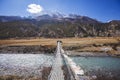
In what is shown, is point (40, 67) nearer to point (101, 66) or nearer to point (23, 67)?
point (23, 67)

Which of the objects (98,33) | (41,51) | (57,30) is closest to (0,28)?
(57,30)

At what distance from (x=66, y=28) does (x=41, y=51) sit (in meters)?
128

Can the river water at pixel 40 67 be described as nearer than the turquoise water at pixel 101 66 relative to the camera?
Yes

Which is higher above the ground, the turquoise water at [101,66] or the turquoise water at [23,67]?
the turquoise water at [23,67]

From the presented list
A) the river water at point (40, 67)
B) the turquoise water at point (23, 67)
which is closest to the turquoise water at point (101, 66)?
the river water at point (40, 67)

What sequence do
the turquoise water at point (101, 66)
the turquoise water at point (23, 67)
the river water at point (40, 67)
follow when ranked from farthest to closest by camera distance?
the turquoise water at point (101, 66) < the river water at point (40, 67) < the turquoise water at point (23, 67)

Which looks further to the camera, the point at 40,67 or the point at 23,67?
the point at 23,67

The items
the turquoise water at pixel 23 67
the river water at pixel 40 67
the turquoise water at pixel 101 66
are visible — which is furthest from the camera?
the turquoise water at pixel 101 66

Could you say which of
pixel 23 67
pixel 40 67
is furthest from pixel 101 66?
pixel 23 67

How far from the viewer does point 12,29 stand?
181000 mm

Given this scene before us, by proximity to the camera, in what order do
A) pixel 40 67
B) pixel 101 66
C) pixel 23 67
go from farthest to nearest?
pixel 101 66, pixel 23 67, pixel 40 67

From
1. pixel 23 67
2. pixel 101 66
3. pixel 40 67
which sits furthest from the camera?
pixel 101 66

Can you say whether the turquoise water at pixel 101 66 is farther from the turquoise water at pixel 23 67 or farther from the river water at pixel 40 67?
the turquoise water at pixel 23 67

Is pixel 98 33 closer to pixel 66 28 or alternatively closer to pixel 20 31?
pixel 66 28
